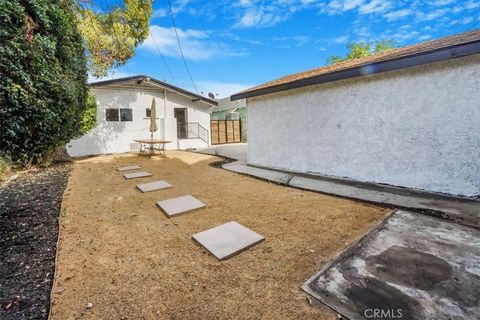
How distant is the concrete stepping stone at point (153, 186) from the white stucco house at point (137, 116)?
28.6 feet

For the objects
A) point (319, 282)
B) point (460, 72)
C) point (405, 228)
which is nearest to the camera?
point (319, 282)

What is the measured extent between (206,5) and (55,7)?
31.6ft

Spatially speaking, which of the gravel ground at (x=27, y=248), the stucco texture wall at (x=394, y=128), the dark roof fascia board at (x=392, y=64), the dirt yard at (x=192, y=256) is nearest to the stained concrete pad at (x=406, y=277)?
the dirt yard at (x=192, y=256)

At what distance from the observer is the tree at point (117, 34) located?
10070 millimetres

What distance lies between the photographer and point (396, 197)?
443 centimetres

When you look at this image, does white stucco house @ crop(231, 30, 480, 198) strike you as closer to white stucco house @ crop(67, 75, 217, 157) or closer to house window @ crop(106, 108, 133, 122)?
white stucco house @ crop(67, 75, 217, 157)

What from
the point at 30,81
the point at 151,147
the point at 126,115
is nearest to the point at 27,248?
the point at 30,81

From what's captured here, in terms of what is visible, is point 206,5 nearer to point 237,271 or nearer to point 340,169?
point 340,169

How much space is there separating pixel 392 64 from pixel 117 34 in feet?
35.4

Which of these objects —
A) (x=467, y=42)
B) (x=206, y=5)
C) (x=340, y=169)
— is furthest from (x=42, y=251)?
(x=206, y=5)

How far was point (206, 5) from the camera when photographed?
36.7 ft

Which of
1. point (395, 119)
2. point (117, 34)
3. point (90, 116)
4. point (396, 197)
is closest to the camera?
point (396, 197)

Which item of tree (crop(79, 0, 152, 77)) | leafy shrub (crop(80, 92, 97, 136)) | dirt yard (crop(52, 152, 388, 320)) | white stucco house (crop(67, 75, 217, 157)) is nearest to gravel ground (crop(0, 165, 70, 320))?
dirt yard (crop(52, 152, 388, 320))

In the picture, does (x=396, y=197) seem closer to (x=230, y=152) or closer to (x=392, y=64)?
(x=392, y=64)
